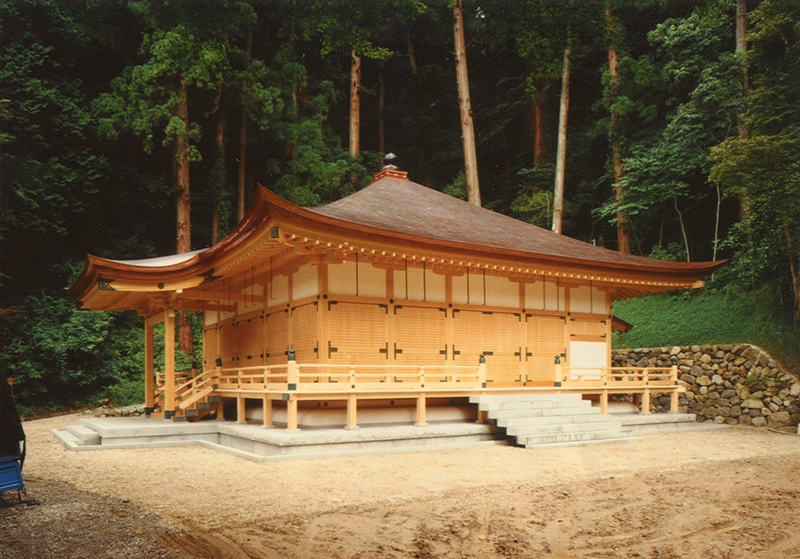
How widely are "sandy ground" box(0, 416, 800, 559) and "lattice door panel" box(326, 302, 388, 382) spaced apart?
2.71 m

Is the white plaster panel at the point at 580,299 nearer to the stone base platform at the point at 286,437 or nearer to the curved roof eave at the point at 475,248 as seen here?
the curved roof eave at the point at 475,248

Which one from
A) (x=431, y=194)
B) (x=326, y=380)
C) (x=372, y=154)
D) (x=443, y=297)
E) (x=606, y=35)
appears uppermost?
(x=372, y=154)

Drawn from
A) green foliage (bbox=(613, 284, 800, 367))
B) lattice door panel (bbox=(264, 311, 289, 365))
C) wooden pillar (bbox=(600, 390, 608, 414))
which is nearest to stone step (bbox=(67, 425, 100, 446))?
lattice door panel (bbox=(264, 311, 289, 365))

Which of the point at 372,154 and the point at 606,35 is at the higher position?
the point at 372,154

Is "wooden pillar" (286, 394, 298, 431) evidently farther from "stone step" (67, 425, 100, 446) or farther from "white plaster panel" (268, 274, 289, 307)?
"stone step" (67, 425, 100, 446)

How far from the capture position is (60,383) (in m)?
20.7

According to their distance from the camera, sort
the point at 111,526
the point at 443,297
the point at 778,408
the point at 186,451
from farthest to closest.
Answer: the point at 778,408 < the point at 443,297 < the point at 186,451 < the point at 111,526

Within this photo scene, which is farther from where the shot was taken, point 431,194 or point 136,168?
point 136,168

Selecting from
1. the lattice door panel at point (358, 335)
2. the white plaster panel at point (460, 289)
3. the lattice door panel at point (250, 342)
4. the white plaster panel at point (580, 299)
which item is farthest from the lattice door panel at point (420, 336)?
the white plaster panel at point (580, 299)

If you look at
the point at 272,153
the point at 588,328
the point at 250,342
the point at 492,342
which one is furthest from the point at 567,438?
the point at 272,153

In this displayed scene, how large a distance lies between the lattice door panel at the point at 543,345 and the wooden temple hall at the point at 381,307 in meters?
0.03

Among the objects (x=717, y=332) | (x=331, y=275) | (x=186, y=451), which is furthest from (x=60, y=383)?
(x=717, y=332)

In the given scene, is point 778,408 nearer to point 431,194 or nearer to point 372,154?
point 431,194

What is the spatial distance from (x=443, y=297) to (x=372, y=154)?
60.7ft
